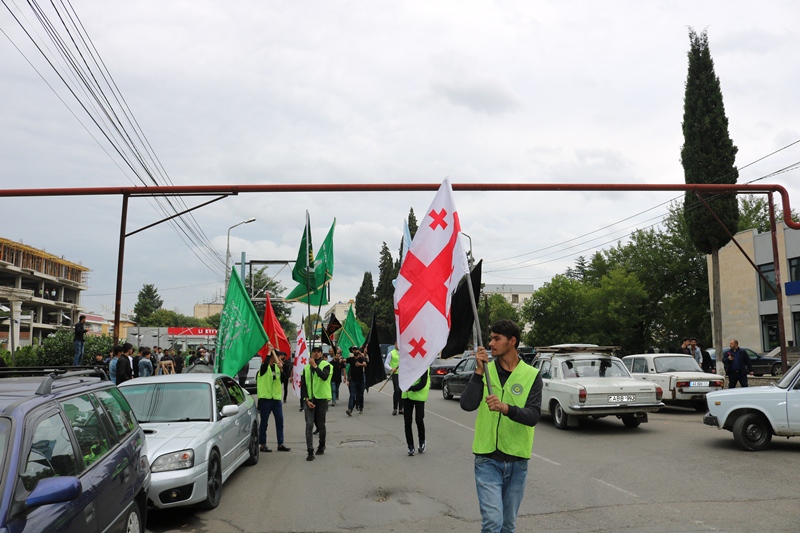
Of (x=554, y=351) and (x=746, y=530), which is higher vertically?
(x=554, y=351)

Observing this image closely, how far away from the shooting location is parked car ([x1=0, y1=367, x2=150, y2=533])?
11.3 feet

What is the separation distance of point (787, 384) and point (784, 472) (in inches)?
79.3

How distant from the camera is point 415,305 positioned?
228 inches

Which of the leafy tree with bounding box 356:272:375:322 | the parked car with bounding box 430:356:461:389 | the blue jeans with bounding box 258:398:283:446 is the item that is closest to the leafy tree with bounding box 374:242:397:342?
the leafy tree with bounding box 356:272:375:322

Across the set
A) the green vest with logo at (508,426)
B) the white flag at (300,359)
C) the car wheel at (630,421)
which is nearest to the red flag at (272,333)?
the white flag at (300,359)

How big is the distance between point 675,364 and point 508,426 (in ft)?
49.5

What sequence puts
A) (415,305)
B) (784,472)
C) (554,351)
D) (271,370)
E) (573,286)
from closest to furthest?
(415,305), (784,472), (271,370), (554,351), (573,286)

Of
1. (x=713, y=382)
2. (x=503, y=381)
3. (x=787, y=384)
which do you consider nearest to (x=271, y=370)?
(x=503, y=381)

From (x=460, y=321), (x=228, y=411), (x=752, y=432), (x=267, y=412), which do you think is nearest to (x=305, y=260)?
(x=267, y=412)

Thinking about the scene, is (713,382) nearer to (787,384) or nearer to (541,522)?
(787,384)

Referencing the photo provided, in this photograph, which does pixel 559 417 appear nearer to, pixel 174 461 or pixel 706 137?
pixel 174 461

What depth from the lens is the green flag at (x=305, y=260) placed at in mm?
15316

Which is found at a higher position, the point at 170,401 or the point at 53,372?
the point at 53,372

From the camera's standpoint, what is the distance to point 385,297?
76062 mm
